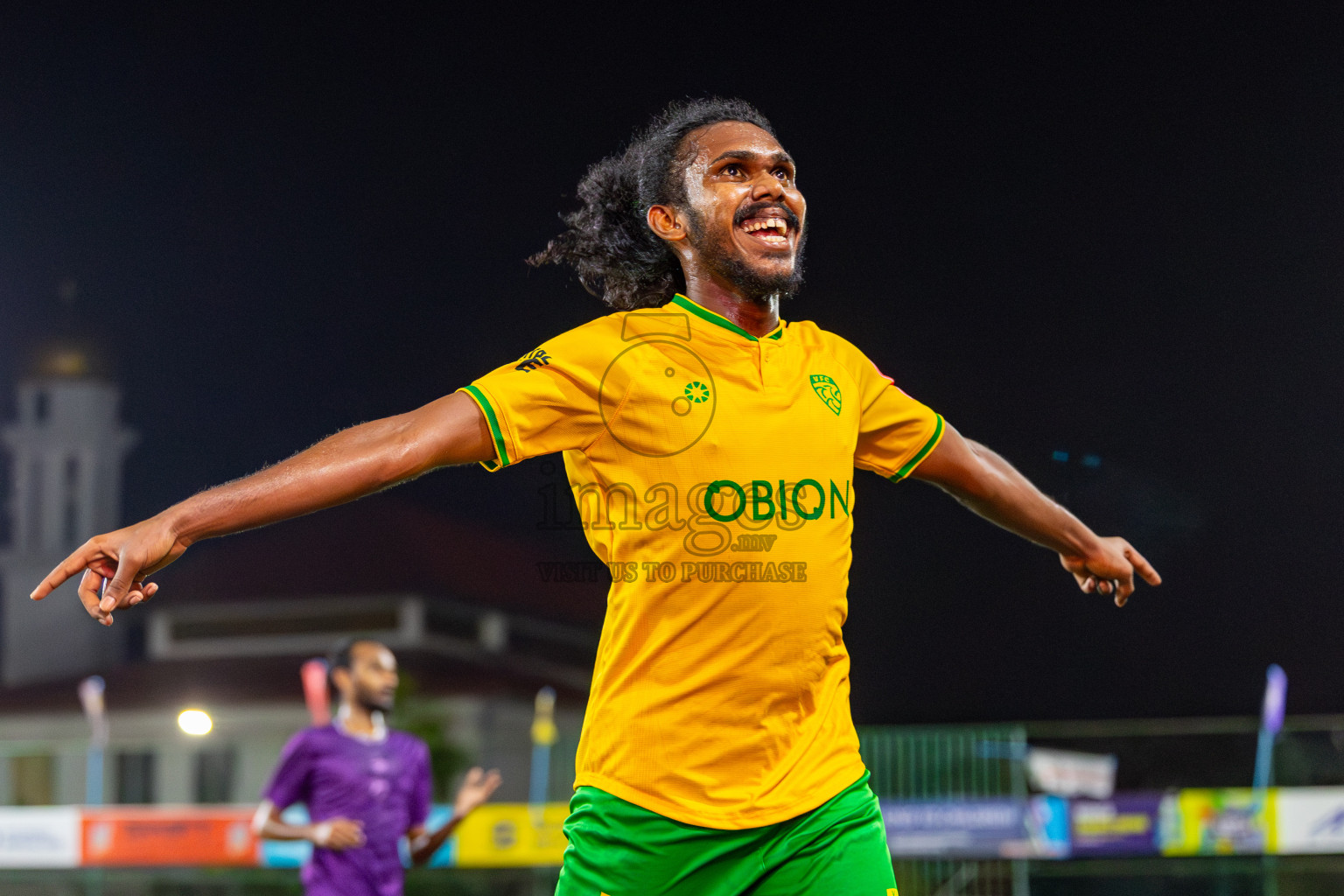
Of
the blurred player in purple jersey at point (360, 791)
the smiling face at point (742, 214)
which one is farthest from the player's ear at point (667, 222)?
the blurred player in purple jersey at point (360, 791)

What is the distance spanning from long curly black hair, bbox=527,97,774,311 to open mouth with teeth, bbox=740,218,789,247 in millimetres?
168

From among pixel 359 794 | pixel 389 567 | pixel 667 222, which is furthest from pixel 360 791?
pixel 389 567

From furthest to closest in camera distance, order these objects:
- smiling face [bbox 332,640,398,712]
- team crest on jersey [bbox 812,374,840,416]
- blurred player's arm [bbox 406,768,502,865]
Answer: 1. smiling face [bbox 332,640,398,712]
2. blurred player's arm [bbox 406,768,502,865]
3. team crest on jersey [bbox 812,374,840,416]

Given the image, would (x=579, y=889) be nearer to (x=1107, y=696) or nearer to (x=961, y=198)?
(x=961, y=198)

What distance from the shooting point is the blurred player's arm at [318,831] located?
4.10 metres

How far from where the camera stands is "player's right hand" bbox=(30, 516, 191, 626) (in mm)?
1425

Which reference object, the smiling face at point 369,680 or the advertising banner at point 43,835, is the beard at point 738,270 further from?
the advertising banner at point 43,835

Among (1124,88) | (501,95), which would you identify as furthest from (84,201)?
(1124,88)

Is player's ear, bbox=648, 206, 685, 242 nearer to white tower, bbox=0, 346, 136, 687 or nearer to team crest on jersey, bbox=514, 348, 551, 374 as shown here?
team crest on jersey, bbox=514, 348, 551, 374

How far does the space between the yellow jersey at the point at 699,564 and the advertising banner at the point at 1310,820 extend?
6.52 m

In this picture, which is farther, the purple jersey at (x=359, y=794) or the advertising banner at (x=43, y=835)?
the advertising banner at (x=43, y=835)

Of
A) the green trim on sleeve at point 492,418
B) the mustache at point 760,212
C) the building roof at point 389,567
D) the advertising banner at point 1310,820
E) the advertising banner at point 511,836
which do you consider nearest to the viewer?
the green trim on sleeve at point 492,418

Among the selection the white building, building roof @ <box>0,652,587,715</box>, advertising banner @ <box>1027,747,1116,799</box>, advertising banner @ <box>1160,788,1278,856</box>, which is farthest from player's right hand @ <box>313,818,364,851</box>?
building roof @ <box>0,652,587,715</box>

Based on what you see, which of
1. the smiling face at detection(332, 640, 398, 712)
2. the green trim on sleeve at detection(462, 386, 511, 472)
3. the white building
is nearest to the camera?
the green trim on sleeve at detection(462, 386, 511, 472)
